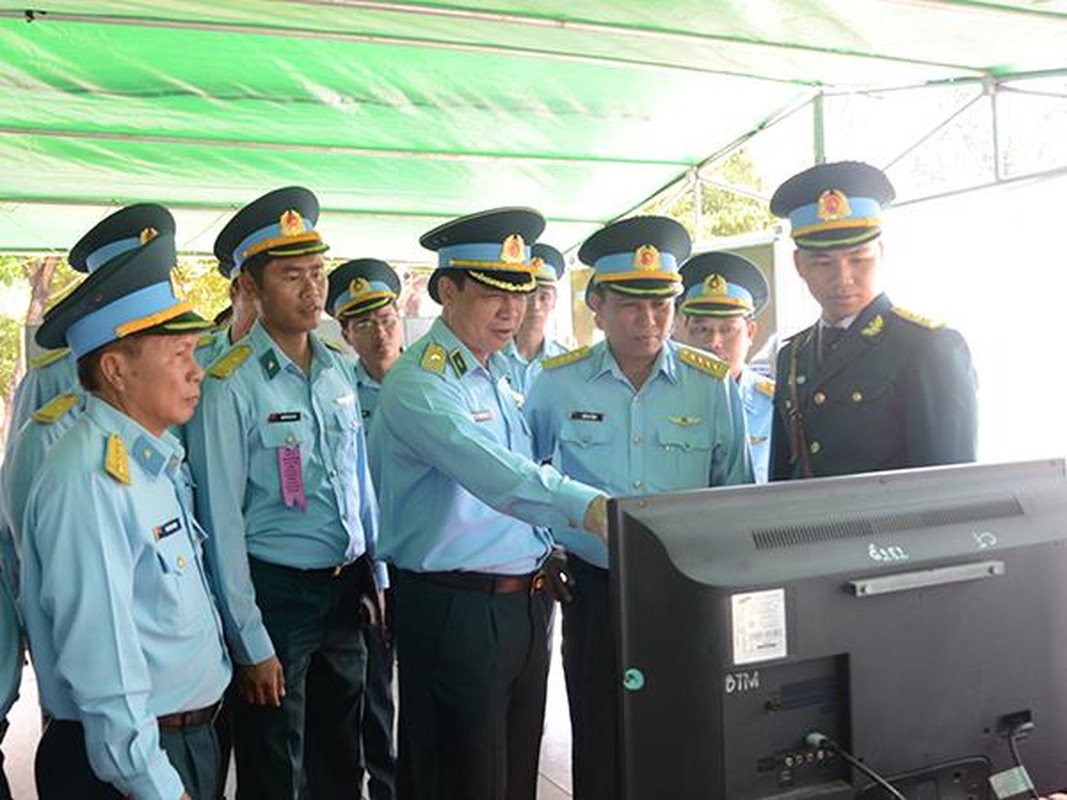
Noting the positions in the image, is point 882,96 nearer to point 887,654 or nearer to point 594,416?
point 594,416

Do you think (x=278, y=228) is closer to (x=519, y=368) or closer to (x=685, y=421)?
(x=685, y=421)

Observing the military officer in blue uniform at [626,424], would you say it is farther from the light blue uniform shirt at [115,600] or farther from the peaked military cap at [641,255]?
the light blue uniform shirt at [115,600]

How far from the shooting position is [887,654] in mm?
1088

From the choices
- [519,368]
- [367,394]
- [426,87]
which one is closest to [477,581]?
[367,394]

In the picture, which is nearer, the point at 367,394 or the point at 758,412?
the point at 758,412

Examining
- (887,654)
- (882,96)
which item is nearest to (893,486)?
(887,654)

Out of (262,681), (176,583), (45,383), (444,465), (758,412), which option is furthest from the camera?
(758,412)

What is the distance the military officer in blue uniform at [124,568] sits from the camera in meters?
1.56

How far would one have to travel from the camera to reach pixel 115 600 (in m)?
1.58

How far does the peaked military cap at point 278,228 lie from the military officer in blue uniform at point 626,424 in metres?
0.73

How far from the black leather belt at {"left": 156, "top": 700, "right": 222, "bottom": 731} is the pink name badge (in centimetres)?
71

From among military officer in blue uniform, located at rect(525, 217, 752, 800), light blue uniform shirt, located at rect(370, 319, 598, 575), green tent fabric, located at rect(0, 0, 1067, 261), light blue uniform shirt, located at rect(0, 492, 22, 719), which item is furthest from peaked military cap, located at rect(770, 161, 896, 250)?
green tent fabric, located at rect(0, 0, 1067, 261)

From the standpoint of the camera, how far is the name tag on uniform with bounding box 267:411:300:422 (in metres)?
2.51

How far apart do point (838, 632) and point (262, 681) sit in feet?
4.93
